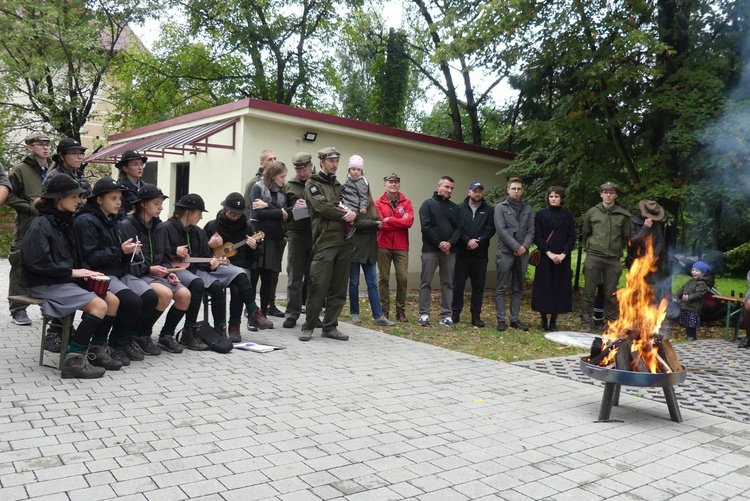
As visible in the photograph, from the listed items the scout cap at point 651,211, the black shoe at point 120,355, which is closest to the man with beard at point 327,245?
the black shoe at point 120,355

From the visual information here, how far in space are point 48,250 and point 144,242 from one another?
1.21m

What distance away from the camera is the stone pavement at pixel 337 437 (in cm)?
354

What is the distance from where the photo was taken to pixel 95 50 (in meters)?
22.0

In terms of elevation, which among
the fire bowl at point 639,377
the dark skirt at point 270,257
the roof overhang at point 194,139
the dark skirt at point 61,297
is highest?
the roof overhang at point 194,139

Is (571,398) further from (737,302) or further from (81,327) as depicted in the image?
(737,302)

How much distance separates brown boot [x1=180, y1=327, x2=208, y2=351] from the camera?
7016 millimetres

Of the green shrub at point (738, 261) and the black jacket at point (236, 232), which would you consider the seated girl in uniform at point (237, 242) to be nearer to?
the black jacket at point (236, 232)

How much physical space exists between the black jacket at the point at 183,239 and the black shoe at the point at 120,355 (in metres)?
1.15

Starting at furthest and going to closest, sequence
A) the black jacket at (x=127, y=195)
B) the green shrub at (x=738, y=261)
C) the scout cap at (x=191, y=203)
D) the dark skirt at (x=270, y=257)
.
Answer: the green shrub at (x=738, y=261)
the dark skirt at (x=270, y=257)
the black jacket at (x=127, y=195)
the scout cap at (x=191, y=203)

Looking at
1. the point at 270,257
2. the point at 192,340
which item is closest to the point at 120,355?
the point at 192,340

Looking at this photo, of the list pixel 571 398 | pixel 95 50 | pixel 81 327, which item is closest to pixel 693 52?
pixel 571 398

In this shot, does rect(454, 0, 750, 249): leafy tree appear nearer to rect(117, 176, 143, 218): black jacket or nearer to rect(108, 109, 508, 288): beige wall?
rect(108, 109, 508, 288): beige wall

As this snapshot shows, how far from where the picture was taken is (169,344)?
688 cm

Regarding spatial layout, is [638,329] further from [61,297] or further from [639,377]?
[61,297]
